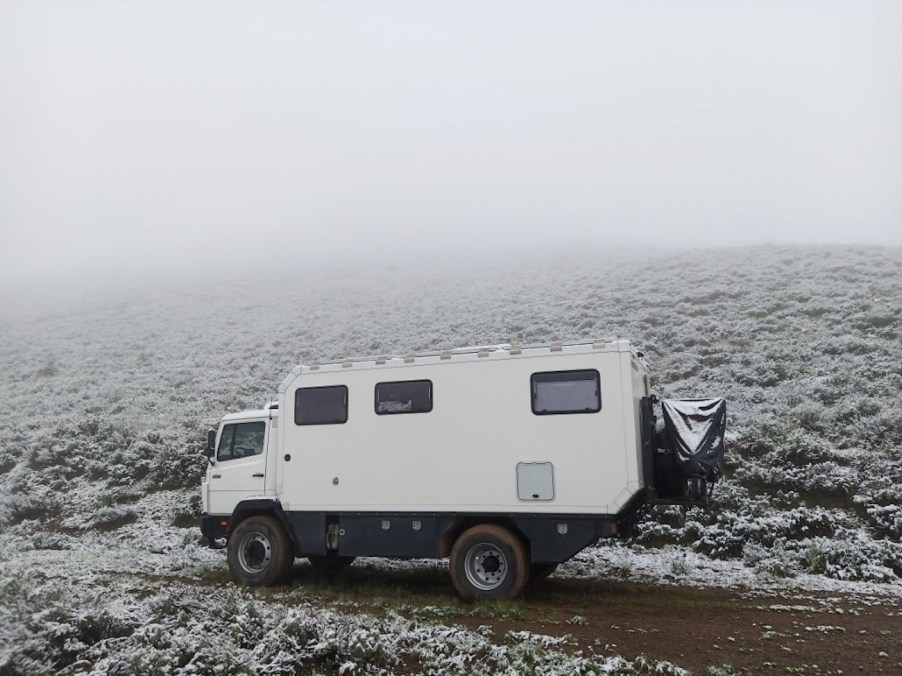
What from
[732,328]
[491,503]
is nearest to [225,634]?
[491,503]

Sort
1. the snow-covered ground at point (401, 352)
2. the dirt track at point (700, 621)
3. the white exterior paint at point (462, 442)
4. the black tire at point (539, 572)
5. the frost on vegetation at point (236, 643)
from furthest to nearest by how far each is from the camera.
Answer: the black tire at point (539, 572) → the white exterior paint at point (462, 442) → the snow-covered ground at point (401, 352) → the dirt track at point (700, 621) → the frost on vegetation at point (236, 643)

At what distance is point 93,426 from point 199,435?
4.35 meters

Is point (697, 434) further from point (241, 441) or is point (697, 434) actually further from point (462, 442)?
point (241, 441)

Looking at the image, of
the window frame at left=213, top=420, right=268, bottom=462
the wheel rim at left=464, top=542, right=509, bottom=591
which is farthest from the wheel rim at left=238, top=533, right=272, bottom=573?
the wheel rim at left=464, top=542, right=509, bottom=591

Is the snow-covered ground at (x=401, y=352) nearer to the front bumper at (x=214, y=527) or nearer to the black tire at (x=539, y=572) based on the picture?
the front bumper at (x=214, y=527)

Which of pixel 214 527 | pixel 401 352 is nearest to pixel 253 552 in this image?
pixel 214 527

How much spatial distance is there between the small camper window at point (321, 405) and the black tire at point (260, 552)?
1911 millimetres

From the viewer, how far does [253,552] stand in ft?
38.1

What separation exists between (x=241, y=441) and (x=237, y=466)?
443mm

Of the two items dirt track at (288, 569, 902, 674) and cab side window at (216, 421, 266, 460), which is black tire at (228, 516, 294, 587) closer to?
dirt track at (288, 569, 902, 674)

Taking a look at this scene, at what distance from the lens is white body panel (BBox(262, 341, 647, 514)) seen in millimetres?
9547

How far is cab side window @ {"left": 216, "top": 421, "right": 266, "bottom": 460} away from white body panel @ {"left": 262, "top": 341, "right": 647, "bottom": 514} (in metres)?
0.34

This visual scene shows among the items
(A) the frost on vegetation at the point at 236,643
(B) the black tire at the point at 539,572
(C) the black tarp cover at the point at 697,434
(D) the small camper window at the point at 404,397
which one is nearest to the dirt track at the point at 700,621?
(B) the black tire at the point at 539,572

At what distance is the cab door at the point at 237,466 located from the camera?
1173 cm
